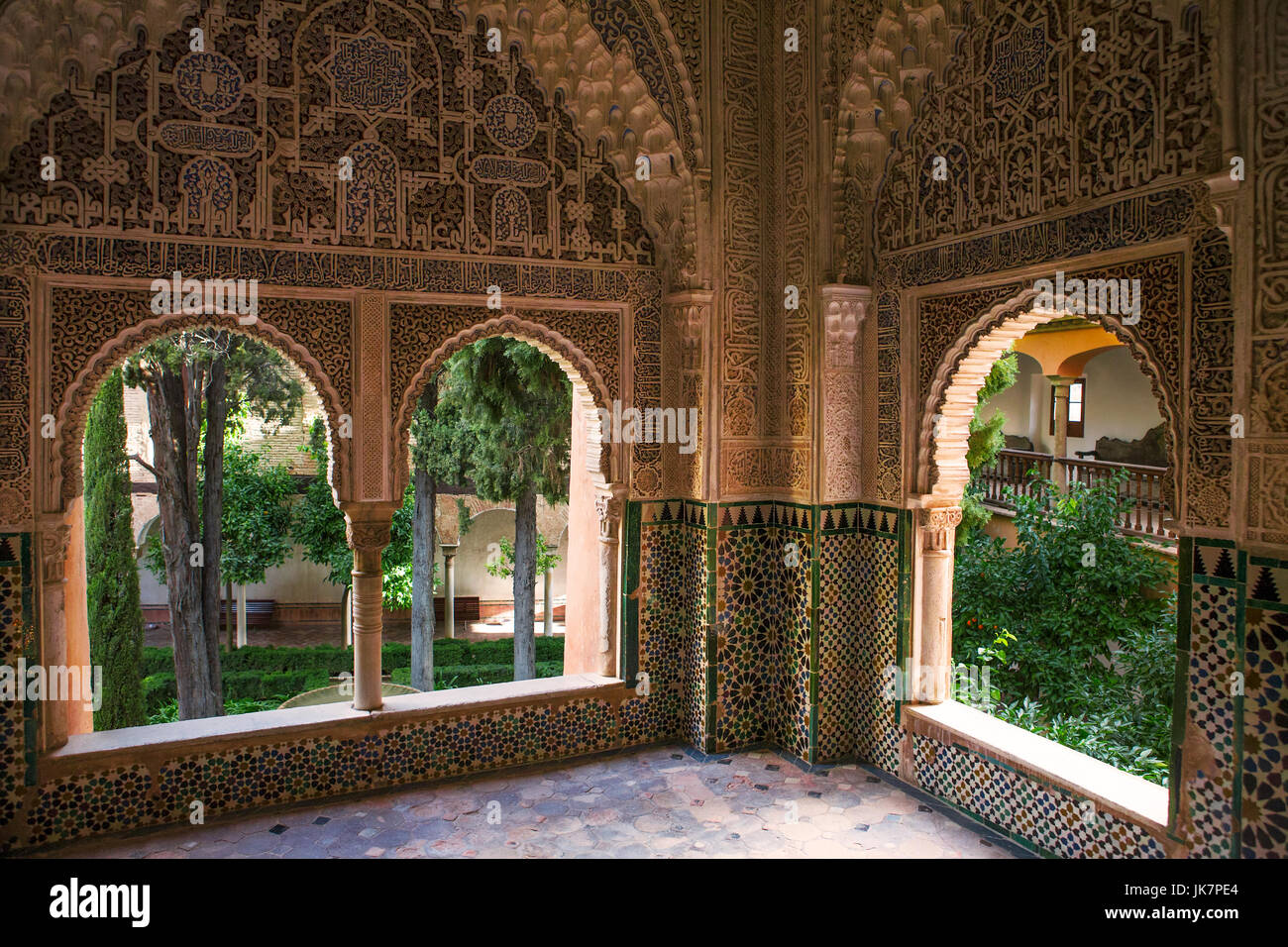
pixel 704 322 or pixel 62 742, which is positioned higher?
pixel 704 322

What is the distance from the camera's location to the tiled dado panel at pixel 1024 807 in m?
3.77

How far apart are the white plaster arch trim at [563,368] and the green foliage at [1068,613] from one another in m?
2.87

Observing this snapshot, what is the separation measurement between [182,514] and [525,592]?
369 cm

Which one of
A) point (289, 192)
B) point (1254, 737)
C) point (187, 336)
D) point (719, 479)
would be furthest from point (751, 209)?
point (187, 336)

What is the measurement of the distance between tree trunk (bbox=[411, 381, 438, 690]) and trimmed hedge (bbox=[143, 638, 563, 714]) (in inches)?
86.1

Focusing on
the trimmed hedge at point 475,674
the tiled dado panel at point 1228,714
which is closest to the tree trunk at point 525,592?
the trimmed hedge at point 475,674

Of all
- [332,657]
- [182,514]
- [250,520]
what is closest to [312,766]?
[182,514]

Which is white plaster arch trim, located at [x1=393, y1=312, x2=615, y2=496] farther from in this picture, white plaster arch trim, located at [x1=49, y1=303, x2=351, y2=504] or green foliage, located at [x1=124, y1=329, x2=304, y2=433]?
green foliage, located at [x1=124, y1=329, x2=304, y2=433]

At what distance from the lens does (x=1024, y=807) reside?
4.23 m

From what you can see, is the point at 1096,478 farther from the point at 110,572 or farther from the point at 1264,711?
the point at 110,572

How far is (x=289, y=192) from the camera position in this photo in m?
4.64

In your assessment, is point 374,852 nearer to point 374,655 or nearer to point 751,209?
point 374,655

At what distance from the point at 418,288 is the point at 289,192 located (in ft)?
2.50
